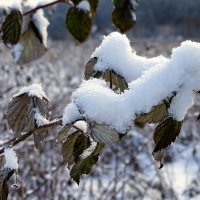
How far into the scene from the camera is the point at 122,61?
25.4 inches

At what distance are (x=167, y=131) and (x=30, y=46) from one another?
1.72 feet

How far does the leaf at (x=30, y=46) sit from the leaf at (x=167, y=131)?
0.50m

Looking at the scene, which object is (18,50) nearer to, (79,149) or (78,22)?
(78,22)

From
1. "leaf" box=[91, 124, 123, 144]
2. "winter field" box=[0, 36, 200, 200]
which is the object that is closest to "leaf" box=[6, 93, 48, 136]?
"leaf" box=[91, 124, 123, 144]

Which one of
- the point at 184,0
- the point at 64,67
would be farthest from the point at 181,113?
the point at 184,0

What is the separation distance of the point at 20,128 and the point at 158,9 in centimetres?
2500

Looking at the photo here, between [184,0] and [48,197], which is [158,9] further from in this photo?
[48,197]

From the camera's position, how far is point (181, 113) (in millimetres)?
550

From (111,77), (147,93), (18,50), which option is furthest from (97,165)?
(147,93)

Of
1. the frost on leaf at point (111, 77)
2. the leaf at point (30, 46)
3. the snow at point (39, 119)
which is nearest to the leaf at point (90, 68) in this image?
the frost on leaf at point (111, 77)

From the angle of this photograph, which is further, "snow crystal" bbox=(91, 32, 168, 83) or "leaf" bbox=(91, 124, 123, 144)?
"snow crystal" bbox=(91, 32, 168, 83)

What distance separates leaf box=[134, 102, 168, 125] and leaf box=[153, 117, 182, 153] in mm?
10

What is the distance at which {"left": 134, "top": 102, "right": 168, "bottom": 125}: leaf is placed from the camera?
1.77ft

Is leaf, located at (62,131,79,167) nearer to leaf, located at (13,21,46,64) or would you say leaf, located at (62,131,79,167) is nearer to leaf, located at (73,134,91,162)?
leaf, located at (73,134,91,162)
